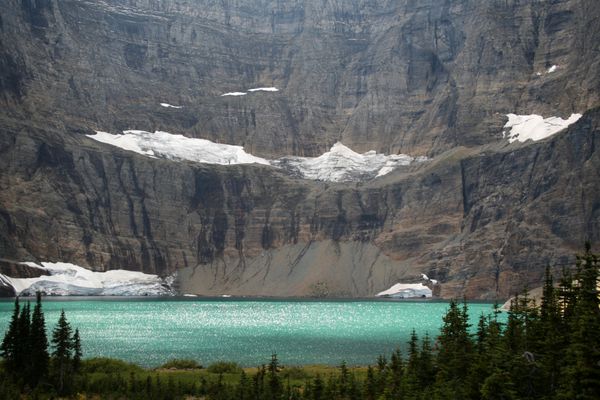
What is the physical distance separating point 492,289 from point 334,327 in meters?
103

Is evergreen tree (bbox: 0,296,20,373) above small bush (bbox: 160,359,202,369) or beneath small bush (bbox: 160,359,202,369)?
above

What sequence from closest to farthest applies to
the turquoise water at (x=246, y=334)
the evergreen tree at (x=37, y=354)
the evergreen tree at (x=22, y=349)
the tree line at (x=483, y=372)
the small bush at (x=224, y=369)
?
the tree line at (x=483, y=372) < the evergreen tree at (x=37, y=354) < the evergreen tree at (x=22, y=349) < the small bush at (x=224, y=369) < the turquoise water at (x=246, y=334)

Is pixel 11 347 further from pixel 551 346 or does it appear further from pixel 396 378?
pixel 551 346

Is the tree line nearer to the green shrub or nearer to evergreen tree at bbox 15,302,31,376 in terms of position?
evergreen tree at bbox 15,302,31,376

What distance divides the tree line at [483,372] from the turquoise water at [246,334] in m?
15.4

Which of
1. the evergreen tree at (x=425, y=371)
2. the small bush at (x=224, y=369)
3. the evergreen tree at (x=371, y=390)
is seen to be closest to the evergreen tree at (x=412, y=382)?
the evergreen tree at (x=425, y=371)

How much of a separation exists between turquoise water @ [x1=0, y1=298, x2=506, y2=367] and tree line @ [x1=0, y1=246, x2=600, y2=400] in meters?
15.4

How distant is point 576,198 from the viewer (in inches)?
7574

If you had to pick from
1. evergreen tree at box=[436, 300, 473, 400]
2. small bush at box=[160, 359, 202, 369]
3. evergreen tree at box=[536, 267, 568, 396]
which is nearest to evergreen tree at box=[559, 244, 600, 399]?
evergreen tree at box=[536, 267, 568, 396]

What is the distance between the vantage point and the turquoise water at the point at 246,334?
72869 millimetres

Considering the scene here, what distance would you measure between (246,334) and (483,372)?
57.4 m

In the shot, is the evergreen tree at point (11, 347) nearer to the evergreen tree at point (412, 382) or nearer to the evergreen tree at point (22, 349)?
the evergreen tree at point (22, 349)

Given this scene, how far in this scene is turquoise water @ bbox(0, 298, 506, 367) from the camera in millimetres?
72869

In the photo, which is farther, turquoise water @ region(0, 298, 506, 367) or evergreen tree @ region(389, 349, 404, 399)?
turquoise water @ region(0, 298, 506, 367)
